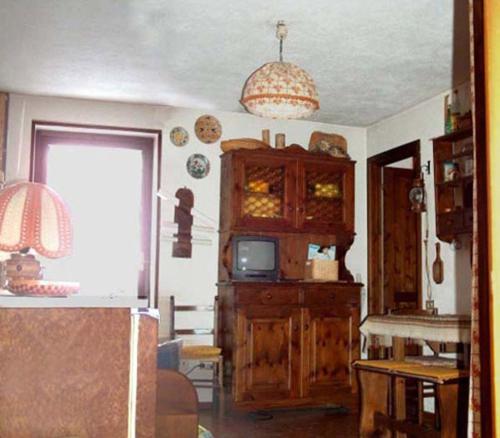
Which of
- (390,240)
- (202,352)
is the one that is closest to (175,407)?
(202,352)

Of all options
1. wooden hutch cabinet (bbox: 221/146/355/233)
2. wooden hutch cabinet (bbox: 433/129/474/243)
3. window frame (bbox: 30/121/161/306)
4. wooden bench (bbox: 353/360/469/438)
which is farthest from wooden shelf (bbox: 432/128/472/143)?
window frame (bbox: 30/121/161/306)

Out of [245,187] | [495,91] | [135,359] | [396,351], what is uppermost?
[245,187]

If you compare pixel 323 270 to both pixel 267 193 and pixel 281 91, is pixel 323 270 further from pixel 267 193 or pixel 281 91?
pixel 281 91

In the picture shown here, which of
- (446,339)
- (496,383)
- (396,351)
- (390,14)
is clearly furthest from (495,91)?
(396,351)

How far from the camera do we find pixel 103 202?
5781 mm

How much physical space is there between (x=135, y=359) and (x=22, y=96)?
174 inches

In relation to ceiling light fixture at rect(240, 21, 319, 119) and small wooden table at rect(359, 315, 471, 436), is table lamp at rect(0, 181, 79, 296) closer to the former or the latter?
ceiling light fixture at rect(240, 21, 319, 119)

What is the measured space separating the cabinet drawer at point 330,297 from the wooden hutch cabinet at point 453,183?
1.06 metres

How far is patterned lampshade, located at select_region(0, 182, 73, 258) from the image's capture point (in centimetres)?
193

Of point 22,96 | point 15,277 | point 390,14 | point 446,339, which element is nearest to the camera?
point 15,277

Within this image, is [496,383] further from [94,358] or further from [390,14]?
[390,14]

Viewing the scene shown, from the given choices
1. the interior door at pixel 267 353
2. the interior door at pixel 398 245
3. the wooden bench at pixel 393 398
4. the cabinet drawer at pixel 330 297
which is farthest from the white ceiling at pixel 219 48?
the wooden bench at pixel 393 398

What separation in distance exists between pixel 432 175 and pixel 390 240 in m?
1.13

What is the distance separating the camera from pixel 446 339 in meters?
3.36
